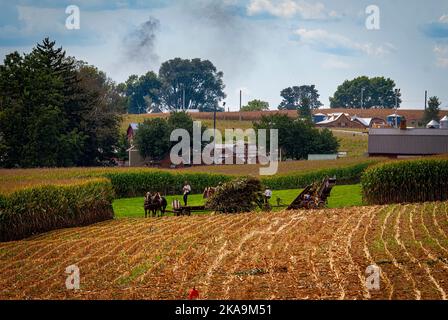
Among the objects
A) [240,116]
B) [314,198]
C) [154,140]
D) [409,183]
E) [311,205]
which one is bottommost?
[311,205]

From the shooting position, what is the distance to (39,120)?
74562mm

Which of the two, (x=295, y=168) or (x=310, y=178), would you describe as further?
(x=295, y=168)

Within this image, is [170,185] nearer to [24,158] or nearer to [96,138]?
[24,158]

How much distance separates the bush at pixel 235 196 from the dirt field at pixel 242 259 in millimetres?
5263

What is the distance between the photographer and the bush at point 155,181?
58625 millimetres

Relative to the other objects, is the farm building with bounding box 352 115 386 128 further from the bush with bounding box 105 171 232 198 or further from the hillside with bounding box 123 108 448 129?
the bush with bounding box 105 171 232 198

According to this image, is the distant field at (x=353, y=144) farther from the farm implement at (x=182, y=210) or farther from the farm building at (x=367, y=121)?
the farm implement at (x=182, y=210)

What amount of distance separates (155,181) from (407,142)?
85.7 ft

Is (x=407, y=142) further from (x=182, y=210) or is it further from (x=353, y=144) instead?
(x=353, y=144)

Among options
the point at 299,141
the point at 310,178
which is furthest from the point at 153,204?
the point at 299,141

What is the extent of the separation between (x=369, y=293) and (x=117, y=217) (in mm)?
25279

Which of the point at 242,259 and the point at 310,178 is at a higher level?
the point at 242,259

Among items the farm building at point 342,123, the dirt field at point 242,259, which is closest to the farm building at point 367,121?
the farm building at point 342,123

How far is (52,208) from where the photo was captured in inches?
1398
